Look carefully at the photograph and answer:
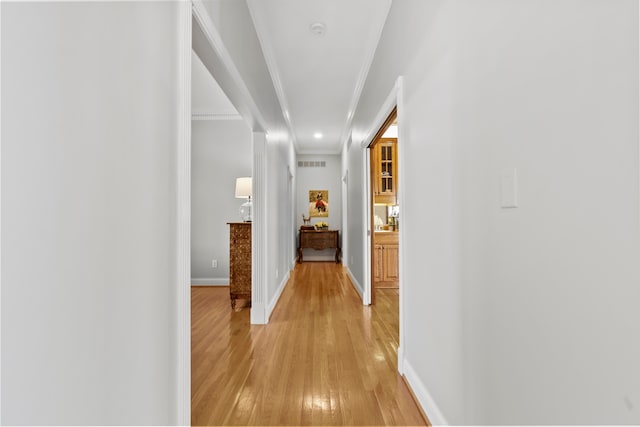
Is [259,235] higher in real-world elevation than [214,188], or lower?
lower

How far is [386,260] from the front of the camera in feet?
15.5

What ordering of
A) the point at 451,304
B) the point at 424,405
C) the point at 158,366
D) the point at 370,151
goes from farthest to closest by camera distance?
the point at 370,151
the point at 424,405
the point at 451,304
the point at 158,366

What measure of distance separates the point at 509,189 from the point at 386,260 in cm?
386

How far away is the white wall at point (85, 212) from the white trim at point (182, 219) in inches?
3.1

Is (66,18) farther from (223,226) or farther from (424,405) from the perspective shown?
(223,226)

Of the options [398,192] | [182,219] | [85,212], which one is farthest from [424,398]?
[85,212]

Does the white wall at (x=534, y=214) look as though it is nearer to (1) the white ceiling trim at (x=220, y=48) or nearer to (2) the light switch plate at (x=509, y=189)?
(2) the light switch plate at (x=509, y=189)

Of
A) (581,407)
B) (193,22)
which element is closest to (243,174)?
(193,22)

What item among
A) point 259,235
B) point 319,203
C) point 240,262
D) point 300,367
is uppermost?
point 319,203

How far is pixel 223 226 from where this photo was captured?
486 centimetres

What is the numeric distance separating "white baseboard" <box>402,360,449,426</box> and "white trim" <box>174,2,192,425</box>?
1125mm

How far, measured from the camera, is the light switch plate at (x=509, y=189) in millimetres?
934

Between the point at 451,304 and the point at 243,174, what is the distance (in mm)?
4148

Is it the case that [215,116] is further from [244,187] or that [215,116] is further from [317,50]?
[317,50]
